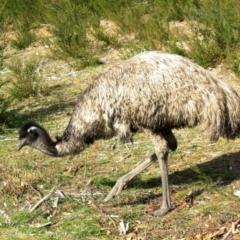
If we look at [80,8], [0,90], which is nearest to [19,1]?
[80,8]

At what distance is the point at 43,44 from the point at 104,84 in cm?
623

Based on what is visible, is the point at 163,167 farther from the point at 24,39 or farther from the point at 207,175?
the point at 24,39

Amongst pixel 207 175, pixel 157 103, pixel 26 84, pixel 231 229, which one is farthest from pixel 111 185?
pixel 26 84

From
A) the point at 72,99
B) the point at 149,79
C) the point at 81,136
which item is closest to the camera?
the point at 149,79

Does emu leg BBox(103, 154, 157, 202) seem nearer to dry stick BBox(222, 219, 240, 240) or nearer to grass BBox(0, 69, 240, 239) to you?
grass BBox(0, 69, 240, 239)

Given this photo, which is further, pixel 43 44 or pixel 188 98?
pixel 43 44

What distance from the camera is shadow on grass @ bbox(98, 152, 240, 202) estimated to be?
5262mm

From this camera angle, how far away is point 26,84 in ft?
27.1

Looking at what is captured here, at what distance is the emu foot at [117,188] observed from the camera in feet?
16.6

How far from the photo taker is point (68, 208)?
4941mm

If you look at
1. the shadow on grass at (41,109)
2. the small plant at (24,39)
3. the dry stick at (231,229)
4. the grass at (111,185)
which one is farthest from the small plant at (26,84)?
the dry stick at (231,229)

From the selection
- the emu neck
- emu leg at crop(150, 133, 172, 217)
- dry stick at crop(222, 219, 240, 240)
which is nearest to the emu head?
the emu neck

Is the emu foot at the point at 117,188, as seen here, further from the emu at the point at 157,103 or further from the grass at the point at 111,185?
the emu at the point at 157,103

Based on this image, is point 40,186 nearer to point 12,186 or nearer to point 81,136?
point 12,186
